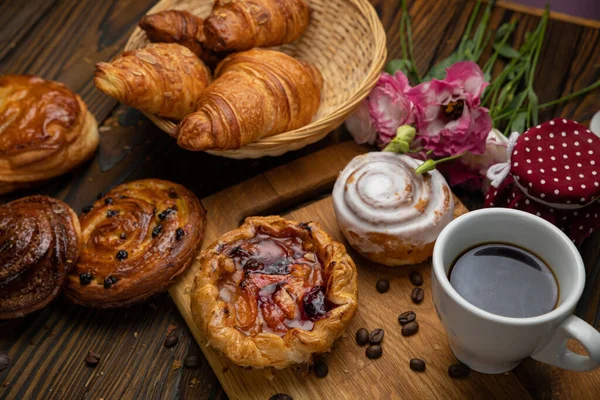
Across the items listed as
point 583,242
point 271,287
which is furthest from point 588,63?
point 271,287

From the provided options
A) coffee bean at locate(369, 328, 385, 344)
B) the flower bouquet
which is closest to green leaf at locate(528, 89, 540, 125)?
the flower bouquet

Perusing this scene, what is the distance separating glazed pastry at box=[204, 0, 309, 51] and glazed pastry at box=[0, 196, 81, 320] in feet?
2.84

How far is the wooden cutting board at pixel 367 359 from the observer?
5.86 ft

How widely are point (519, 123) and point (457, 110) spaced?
0.35 meters

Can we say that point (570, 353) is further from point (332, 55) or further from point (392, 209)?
point (332, 55)

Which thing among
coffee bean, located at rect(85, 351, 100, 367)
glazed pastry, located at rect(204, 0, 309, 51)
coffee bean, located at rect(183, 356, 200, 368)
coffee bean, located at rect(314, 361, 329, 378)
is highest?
glazed pastry, located at rect(204, 0, 309, 51)

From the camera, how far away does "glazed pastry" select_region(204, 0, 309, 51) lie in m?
2.24

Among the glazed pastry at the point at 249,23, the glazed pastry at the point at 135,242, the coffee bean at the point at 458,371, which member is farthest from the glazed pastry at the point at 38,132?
the coffee bean at the point at 458,371

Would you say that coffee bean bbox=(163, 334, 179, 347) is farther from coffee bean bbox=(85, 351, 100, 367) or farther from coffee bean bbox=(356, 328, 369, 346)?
coffee bean bbox=(356, 328, 369, 346)

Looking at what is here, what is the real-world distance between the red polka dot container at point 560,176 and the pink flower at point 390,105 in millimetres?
445

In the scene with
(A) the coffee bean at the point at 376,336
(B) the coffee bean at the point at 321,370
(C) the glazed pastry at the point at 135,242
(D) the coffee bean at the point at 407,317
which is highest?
(C) the glazed pastry at the point at 135,242

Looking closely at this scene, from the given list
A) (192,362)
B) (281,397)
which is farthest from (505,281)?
(192,362)

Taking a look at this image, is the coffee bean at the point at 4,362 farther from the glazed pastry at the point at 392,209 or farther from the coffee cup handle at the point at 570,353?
the coffee cup handle at the point at 570,353

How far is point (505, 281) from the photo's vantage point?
1.63m
